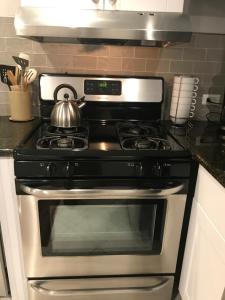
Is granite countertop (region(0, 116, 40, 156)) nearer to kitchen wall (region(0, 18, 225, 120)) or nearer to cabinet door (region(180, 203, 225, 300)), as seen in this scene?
kitchen wall (region(0, 18, 225, 120))

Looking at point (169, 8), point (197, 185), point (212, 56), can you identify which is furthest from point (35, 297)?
point (212, 56)

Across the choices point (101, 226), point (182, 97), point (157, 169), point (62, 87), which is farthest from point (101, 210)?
point (182, 97)

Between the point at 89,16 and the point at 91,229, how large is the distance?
98cm

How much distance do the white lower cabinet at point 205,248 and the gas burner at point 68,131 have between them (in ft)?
2.06

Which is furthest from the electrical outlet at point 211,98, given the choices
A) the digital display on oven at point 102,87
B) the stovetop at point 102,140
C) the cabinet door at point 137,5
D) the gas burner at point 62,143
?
the gas burner at point 62,143

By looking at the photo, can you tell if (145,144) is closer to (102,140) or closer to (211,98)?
(102,140)

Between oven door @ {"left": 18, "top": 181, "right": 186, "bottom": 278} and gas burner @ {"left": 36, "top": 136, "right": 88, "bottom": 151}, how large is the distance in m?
0.17

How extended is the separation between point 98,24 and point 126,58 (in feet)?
1.63

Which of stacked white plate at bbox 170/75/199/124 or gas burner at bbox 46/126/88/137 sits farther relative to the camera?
stacked white plate at bbox 170/75/199/124

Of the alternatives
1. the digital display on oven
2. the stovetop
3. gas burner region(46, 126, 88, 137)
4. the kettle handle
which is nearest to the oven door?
the stovetop

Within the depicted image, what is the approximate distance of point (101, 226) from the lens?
4.35 feet

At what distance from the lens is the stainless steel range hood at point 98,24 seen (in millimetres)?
1191

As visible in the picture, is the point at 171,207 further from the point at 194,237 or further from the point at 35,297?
the point at 35,297

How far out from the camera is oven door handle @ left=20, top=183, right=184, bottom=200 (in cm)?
118
